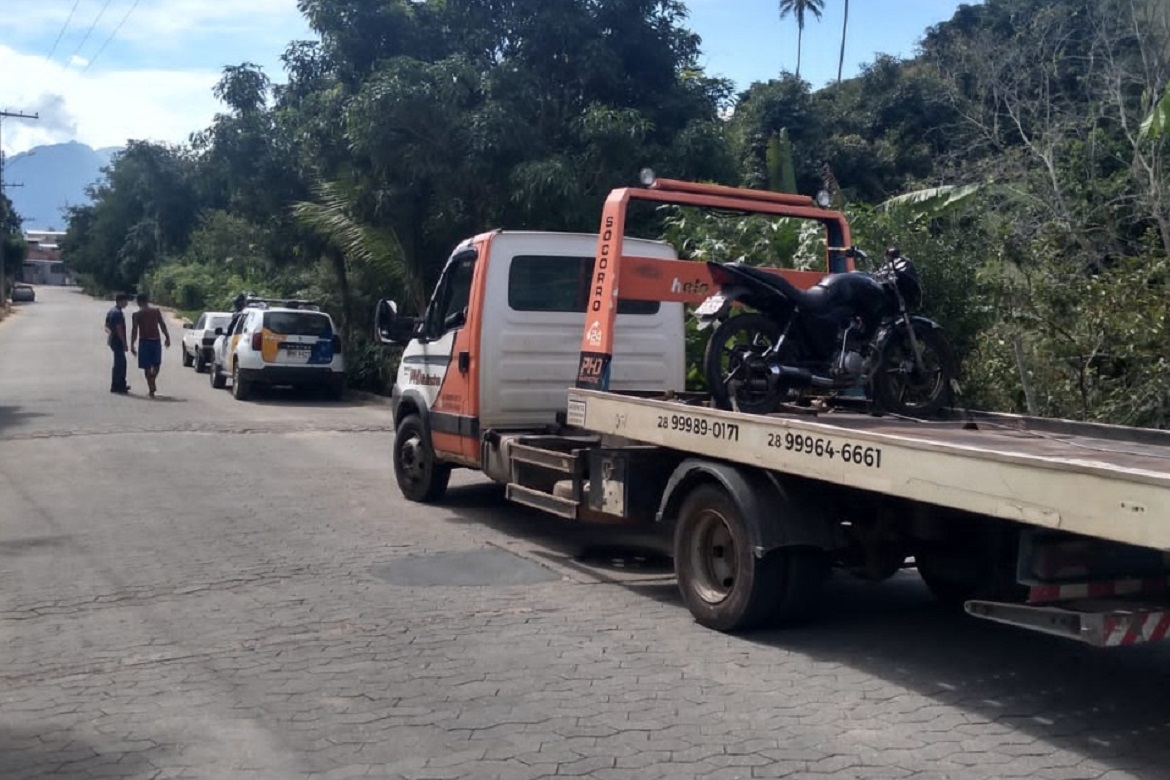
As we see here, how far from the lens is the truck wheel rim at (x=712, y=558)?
22.8ft

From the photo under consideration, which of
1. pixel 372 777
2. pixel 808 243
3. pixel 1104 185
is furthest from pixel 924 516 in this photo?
pixel 1104 185

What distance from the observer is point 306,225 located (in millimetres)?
23078

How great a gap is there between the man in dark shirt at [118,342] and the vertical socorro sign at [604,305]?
47.1 ft

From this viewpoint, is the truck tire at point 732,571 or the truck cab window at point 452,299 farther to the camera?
the truck cab window at point 452,299

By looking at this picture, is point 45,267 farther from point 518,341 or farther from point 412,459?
point 518,341

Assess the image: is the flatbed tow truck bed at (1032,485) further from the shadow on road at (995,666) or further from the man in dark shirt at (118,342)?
the man in dark shirt at (118,342)

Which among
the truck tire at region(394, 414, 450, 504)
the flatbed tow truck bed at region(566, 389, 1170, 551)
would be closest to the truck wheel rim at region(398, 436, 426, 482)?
the truck tire at region(394, 414, 450, 504)

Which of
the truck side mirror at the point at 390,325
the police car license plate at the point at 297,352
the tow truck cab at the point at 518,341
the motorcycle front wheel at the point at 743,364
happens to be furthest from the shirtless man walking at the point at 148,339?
the motorcycle front wheel at the point at 743,364

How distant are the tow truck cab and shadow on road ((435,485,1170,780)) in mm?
2129

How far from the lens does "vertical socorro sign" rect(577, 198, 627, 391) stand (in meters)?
8.48

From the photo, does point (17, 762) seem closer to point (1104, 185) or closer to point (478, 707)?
point (478, 707)

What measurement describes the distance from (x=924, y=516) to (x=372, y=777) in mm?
3018

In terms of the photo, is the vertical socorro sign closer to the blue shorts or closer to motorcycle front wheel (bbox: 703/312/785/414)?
motorcycle front wheel (bbox: 703/312/785/414)

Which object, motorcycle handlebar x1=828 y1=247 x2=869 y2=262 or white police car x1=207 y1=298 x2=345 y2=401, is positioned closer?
motorcycle handlebar x1=828 y1=247 x2=869 y2=262
